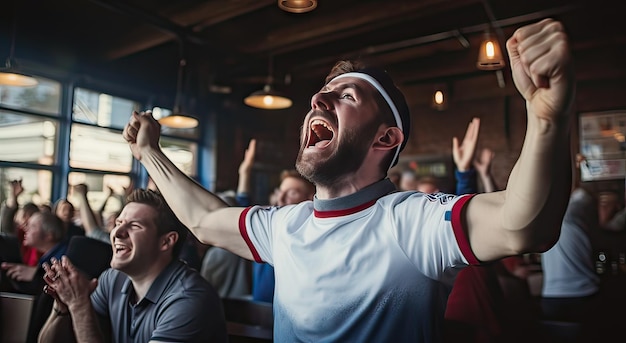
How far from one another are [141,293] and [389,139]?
0.93 metres

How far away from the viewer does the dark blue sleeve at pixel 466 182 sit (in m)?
1.43

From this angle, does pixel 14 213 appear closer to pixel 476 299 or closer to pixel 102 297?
pixel 102 297

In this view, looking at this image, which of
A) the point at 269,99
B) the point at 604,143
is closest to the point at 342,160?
the point at 604,143

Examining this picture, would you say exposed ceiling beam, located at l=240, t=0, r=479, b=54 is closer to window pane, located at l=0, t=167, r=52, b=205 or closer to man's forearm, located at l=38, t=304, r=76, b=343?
window pane, located at l=0, t=167, r=52, b=205

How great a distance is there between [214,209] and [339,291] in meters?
0.42

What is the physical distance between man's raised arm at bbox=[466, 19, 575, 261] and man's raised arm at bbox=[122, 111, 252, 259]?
622mm

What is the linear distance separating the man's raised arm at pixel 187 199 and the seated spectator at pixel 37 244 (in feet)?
3.34

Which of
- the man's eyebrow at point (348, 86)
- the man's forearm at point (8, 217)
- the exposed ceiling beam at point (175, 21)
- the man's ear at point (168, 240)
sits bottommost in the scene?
the man's forearm at point (8, 217)

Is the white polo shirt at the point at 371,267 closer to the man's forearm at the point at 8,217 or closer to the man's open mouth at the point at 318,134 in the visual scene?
the man's open mouth at the point at 318,134

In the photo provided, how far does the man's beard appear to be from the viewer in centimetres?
100

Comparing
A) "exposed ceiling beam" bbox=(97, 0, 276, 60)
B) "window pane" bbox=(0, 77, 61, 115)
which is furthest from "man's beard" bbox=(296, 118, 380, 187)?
"window pane" bbox=(0, 77, 61, 115)

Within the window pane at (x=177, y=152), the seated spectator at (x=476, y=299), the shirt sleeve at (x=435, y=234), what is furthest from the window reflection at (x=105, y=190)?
the shirt sleeve at (x=435, y=234)

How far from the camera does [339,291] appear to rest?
95cm

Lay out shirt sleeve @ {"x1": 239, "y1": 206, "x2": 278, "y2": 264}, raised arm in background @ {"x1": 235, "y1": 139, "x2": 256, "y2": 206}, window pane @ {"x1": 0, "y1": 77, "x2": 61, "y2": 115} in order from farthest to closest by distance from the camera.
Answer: window pane @ {"x1": 0, "y1": 77, "x2": 61, "y2": 115}
raised arm in background @ {"x1": 235, "y1": 139, "x2": 256, "y2": 206}
shirt sleeve @ {"x1": 239, "y1": 206, "x2": 278, "y2": 264}
